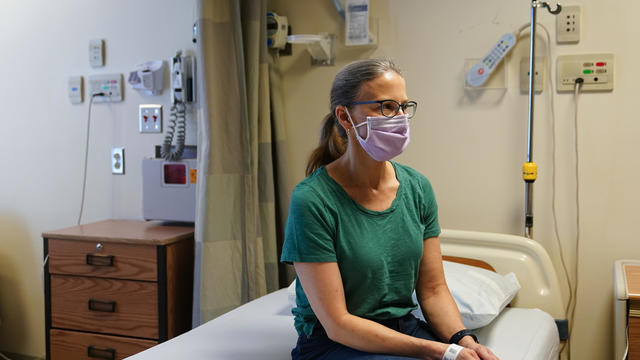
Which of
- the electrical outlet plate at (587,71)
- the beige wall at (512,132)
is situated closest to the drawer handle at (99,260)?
the beige wall at (512,132)

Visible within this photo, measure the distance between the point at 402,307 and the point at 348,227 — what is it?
0.88 ft

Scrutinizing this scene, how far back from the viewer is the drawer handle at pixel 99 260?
2428 millimetres

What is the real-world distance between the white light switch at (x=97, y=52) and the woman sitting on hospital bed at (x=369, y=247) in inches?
75.0

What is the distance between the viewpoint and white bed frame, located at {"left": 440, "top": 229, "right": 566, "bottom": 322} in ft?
7.17

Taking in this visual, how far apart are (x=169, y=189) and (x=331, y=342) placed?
1486 mm

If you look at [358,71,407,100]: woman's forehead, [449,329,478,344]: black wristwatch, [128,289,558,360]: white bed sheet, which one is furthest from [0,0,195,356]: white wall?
[449,329,478,344]: black wristwatch

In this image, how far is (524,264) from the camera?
2221mm

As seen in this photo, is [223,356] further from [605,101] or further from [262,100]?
[605,101]

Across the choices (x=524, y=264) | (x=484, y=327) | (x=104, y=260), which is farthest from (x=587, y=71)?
(x=104, y=260)

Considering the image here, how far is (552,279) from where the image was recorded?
219cm

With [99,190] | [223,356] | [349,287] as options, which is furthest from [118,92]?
[349,287]

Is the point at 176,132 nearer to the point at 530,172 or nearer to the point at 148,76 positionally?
the point at 148,76

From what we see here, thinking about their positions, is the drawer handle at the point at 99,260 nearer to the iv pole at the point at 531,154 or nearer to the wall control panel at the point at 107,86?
the wall control panel at the point at 107,86

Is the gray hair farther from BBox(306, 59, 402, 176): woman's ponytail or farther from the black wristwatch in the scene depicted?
the black wristwatch
